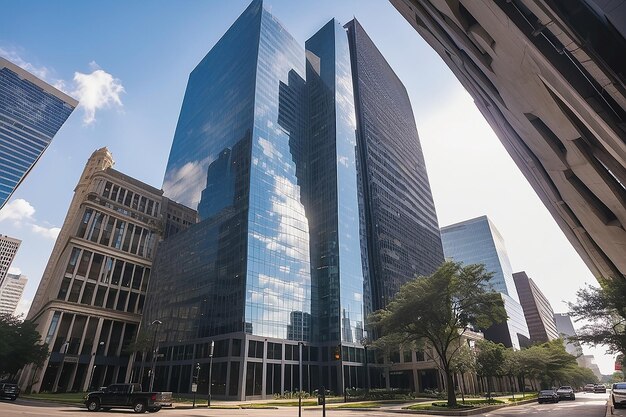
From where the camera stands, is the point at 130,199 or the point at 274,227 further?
the point at 130,199

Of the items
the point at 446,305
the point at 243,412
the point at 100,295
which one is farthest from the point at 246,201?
the point at 446,305

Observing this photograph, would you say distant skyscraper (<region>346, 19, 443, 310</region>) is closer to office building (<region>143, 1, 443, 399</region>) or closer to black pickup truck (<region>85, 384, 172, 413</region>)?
office building (<region>143, 1, 443, 399</region>)

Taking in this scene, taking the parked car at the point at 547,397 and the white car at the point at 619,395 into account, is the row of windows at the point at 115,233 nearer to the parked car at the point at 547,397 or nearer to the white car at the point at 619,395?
the parked car at the point at 547,397

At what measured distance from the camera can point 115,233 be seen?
247 ft

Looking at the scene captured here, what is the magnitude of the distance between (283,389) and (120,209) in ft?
179

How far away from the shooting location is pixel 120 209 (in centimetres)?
7881

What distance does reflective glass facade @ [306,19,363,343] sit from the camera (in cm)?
6400

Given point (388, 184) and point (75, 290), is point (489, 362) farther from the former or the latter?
point (75, 290)

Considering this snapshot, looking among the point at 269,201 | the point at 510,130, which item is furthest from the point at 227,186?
the point at 510,130

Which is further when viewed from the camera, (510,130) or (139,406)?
(139,406)

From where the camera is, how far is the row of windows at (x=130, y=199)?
258 feet

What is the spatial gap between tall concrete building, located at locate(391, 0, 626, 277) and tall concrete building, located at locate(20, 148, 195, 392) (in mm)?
64736

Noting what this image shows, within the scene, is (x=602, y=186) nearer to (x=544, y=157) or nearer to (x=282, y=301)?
(x=544, y=157)

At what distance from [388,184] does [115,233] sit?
69638 millimetres
